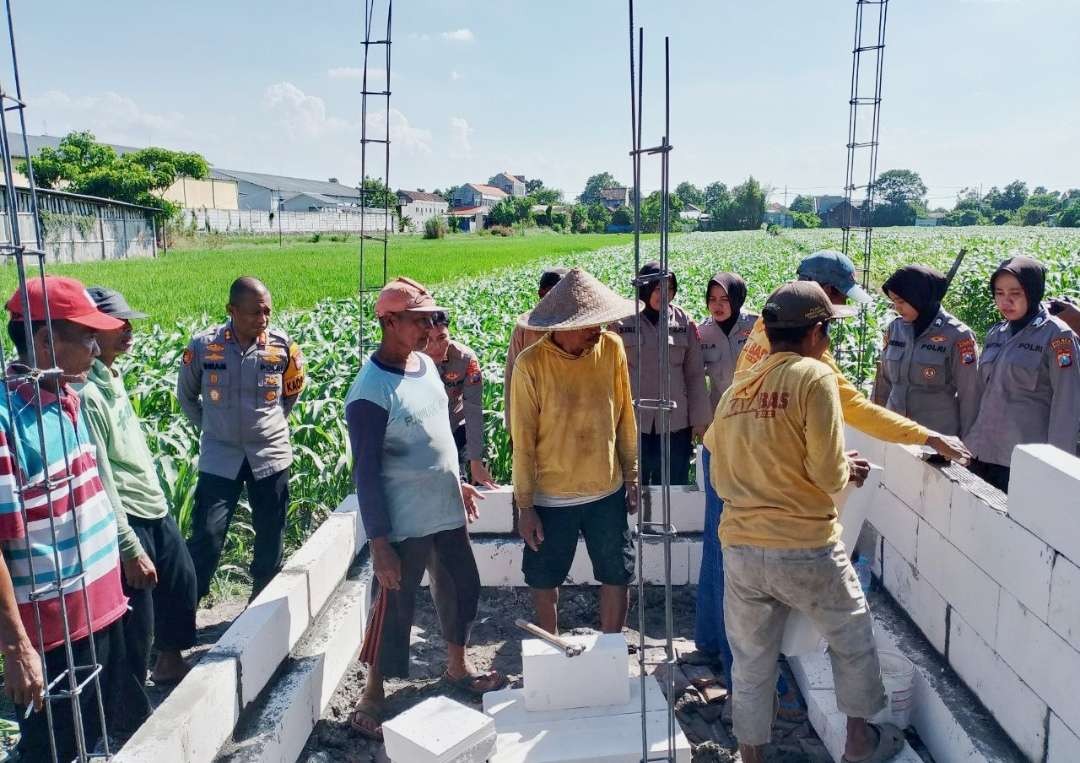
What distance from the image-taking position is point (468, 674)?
3.76m

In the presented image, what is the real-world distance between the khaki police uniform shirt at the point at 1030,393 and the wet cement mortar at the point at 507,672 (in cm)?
174

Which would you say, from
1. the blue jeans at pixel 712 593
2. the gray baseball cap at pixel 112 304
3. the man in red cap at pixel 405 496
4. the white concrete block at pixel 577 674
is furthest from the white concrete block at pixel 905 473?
the gray baseball cap at pixel 112 304

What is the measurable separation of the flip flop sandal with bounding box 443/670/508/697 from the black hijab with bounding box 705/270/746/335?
261cm

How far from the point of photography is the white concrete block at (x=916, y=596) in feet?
10.8

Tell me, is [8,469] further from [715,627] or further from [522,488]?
[715,627]

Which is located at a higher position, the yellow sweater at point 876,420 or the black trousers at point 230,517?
the yellow sweater at point 876,420

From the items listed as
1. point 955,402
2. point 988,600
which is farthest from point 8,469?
point 955,402

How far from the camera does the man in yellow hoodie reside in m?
2.58

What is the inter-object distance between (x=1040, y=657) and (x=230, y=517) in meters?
3.53

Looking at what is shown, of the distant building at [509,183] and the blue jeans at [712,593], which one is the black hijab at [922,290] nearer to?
the blue jeans at [712,593]

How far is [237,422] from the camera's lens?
13.5ft

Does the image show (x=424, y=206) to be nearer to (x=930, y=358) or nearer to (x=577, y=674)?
(x=930, y=358)

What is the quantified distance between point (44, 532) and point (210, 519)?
175cm

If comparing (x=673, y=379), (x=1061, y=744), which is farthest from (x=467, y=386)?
(x=1061, y=744)
